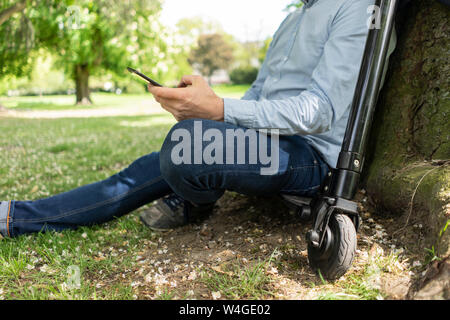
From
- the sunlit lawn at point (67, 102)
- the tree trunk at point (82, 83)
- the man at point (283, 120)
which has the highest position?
the man at point (283, 120)

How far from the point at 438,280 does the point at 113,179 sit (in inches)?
80.8

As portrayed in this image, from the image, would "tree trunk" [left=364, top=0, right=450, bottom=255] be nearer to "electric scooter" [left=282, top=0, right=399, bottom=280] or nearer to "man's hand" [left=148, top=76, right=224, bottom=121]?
"electric scooter" [left=282, top=0, right=399, bottom=280]

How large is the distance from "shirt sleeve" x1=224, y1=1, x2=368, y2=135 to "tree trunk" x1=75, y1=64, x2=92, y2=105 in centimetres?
2193

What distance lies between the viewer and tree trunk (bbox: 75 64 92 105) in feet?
71.5

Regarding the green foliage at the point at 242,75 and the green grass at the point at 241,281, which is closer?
the green grass at the point at 241,281

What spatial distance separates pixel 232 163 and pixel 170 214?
90 cm

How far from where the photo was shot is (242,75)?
133ft

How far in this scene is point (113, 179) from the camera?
102 inches

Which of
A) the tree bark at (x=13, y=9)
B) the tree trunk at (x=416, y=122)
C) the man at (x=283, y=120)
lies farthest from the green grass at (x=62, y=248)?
the tree bark at (x=13, y=9)

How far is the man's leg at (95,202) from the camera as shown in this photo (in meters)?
2.46

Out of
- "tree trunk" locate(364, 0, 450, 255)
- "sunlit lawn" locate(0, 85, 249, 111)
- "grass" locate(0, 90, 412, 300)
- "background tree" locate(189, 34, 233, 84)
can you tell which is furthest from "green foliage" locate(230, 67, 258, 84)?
"tree trunk" locate(364, 0, 450, 255)

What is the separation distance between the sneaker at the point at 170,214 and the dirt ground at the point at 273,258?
7 cm

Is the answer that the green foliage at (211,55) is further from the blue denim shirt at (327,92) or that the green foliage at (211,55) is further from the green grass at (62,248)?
the blue denim shirt at (327,92)

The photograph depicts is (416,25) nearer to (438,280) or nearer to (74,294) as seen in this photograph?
(438,280)
